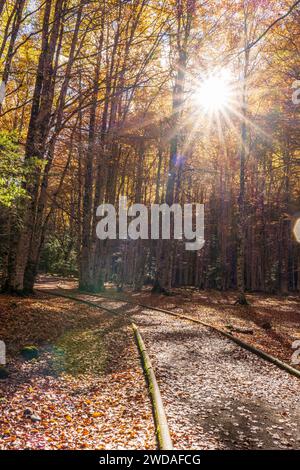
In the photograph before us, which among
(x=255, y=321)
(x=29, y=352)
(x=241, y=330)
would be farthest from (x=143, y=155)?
(x=29, y=352)

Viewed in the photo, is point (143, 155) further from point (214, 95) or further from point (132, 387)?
point (132, 387)

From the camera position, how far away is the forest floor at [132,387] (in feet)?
15.8

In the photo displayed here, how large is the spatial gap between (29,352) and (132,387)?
2551mm

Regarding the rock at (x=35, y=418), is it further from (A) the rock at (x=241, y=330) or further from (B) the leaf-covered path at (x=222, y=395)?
(A) the rock at (x=241, y=330)

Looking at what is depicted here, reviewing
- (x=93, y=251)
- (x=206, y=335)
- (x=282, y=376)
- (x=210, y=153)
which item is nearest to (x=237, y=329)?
(x=206, y=335)

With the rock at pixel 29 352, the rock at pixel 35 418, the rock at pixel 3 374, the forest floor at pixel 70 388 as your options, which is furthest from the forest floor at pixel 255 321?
the rock at pixel 3 374

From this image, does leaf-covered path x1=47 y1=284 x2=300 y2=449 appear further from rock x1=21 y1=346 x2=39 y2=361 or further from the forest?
rock x1=21 y1=346 x2=39 y2=361

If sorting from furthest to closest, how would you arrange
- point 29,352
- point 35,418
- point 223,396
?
1. point 29,352
2. point 223,396
3. point 35,418

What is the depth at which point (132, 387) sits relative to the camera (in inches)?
257

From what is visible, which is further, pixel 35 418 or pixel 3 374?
pixel 3 374

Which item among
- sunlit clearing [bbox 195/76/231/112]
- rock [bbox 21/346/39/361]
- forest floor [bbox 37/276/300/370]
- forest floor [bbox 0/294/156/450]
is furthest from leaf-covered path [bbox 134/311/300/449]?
sunlit clearing [bbox 195/76/231/112]

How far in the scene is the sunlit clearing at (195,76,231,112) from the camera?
854 inches

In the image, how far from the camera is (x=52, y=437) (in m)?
4.67
